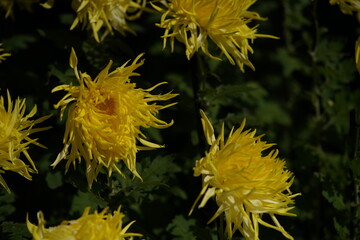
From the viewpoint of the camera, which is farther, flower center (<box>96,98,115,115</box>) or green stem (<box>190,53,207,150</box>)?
green stem (<box>190,53,207,150</box>)

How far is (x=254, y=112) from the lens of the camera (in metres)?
3.54

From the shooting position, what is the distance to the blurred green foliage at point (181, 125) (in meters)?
2.17

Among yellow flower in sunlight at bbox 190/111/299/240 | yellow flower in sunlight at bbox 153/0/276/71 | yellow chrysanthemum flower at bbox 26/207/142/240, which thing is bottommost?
yellow chrysanthemum flower at bbox 26/207/142/240

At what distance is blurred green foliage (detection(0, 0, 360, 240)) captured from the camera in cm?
217

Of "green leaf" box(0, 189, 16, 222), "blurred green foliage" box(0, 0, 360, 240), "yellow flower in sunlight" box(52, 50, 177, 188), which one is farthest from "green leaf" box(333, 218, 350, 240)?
"green leaf" box(0, 189, 16, 222)

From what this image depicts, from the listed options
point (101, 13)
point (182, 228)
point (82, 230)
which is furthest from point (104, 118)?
point (182, 228)

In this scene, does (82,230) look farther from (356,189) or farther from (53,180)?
(356,189)

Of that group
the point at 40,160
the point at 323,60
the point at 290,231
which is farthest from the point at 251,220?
the point at 323,60

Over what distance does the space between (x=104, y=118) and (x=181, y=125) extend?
1133 millimetres

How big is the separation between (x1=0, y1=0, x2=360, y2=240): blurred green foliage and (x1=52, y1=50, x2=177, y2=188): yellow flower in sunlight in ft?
0.51

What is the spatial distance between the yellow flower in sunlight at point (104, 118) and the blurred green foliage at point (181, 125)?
154 mm

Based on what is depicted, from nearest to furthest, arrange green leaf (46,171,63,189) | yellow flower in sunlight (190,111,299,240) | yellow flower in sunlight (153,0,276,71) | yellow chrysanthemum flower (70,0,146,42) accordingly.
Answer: yellow flower in sunlight (190,111,299,240) < yellow flower in sunlight (153,0,276,71) < yellow chrysanthemum flower (70,0,146,42) < green leaf (46,171,63,189)

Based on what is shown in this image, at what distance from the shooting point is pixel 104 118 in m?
1.78

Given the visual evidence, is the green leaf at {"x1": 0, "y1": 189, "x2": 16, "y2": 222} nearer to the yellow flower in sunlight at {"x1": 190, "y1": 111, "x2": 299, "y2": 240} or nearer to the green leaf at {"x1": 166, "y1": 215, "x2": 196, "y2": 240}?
the green leaf at {"x1": 166, "y1": 215, "x2": 196, "y2": 240}
